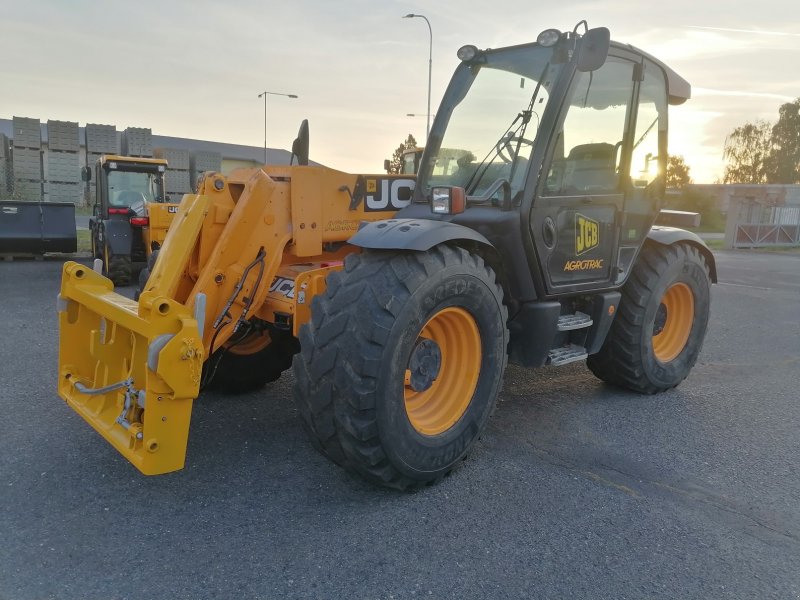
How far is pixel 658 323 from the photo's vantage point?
17.1 ft

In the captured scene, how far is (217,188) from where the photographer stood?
3717 mm

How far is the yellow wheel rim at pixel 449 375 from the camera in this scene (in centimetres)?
351

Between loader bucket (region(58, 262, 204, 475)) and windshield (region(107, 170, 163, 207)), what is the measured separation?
30.7 ft

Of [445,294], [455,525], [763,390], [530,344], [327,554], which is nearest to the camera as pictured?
[327,554]

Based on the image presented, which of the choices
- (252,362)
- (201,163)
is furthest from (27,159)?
(252,362)

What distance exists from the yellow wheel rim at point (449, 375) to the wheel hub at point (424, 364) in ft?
0.11

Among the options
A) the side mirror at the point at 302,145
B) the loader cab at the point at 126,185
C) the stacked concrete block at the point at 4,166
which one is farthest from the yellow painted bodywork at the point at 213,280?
the stacked concrete block at the point at 4,166

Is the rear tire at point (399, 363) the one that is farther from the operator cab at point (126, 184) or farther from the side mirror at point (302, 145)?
the operator cab at point (126, 184)

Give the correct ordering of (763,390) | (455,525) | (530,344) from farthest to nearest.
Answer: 1. (763,390)
2. (530,344)
3. (455,525)

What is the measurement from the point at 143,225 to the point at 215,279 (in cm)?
817

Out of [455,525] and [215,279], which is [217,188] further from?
[455,525]

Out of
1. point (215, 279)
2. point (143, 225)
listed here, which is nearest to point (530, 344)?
point (215, 279)

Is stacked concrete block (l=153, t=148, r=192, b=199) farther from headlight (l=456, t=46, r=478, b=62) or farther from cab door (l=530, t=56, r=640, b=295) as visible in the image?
cab door (l=530, t=56, r=640, b=295)

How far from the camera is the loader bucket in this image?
2.88 m
